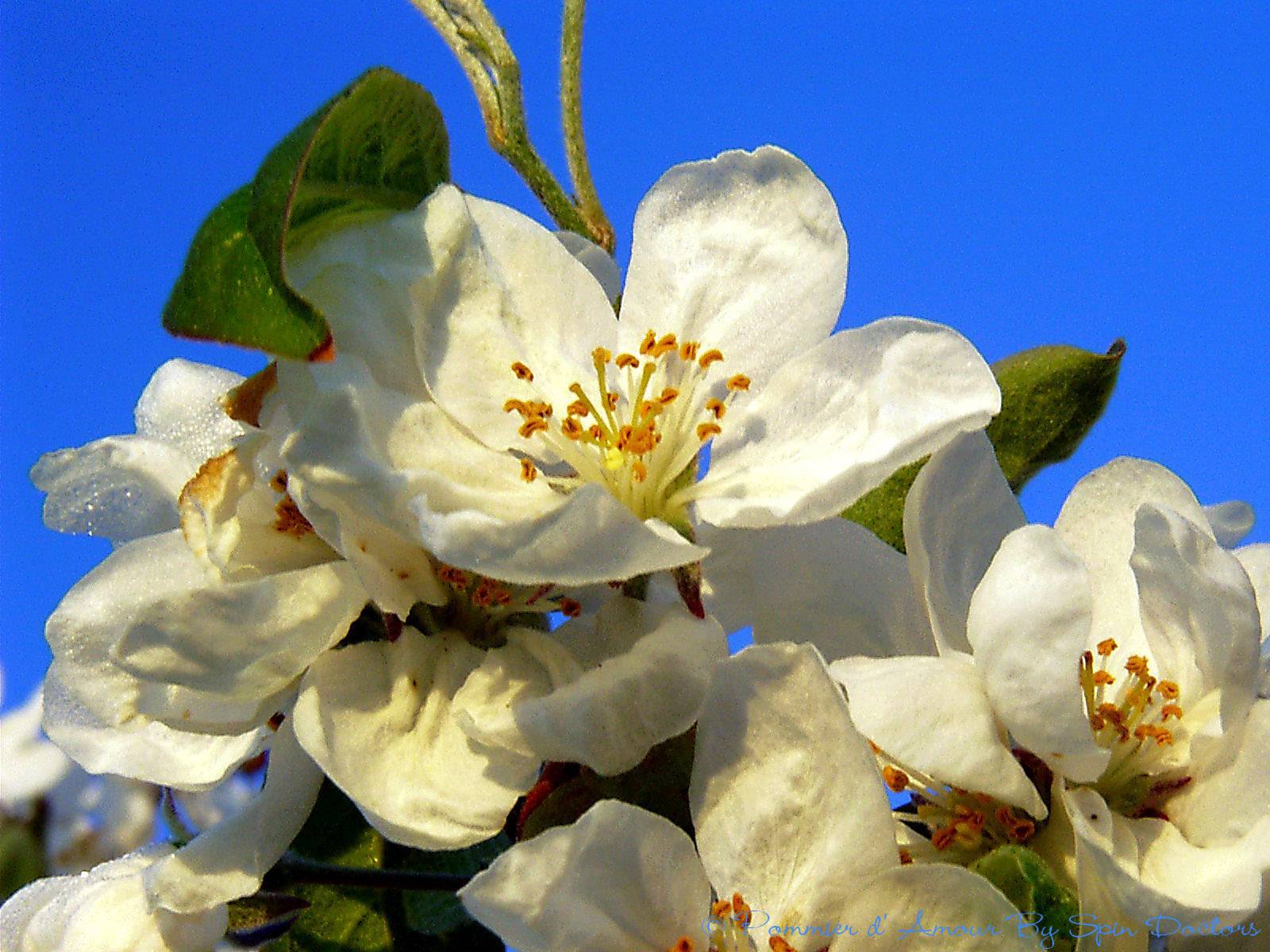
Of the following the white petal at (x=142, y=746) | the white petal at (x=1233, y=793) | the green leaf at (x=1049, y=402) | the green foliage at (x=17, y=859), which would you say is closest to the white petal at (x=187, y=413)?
the white petal at (x=142, y=746)

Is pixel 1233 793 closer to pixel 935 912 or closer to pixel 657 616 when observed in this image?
pixel 935 912

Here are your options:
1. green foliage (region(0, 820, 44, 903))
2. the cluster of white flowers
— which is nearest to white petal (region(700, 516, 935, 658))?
the cluster of white flowers

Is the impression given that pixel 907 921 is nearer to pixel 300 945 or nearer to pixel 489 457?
pixel 489 457

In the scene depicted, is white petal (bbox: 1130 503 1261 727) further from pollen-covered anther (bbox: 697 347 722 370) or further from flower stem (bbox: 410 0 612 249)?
flower stem (bbox: 410 0 612 249)

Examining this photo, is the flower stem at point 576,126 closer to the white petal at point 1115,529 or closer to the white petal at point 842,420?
the white petal at point 842,420

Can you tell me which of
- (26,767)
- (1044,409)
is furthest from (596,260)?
(26,767)
